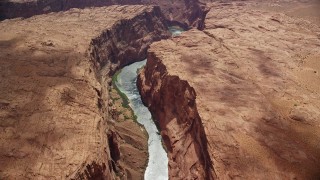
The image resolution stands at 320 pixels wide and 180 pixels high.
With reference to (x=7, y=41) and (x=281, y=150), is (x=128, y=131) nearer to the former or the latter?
(x=281, y=150)

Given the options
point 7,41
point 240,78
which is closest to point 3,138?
point 7,41

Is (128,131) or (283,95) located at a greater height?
(283,95)

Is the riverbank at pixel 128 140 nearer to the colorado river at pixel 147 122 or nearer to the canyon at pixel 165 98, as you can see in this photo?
the canyon at pixel 165 98

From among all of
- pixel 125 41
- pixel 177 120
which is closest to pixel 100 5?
pixel 125 41

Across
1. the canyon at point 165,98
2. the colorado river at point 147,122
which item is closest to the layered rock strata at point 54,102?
the canyon at point 165,98

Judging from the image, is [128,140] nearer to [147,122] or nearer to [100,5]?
[147,122]

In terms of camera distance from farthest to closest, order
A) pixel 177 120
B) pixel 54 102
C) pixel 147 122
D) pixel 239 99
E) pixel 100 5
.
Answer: pixel 100 5 → pixel 147 122 → pixel 177 120 → pixel 239 99 → pixel 54 102
